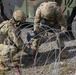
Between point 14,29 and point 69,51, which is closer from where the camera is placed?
point 14,29

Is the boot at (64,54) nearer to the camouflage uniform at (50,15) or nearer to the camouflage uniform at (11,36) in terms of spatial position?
the camouflage uniform at (50,15)

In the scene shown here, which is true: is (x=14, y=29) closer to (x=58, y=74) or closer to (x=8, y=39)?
(x=8, y=39)

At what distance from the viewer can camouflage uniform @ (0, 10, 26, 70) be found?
248 inches

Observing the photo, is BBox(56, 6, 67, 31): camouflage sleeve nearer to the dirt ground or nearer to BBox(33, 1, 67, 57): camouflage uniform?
BBox(33, 1, 67, 57): camouflage uniform

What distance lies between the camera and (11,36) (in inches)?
253

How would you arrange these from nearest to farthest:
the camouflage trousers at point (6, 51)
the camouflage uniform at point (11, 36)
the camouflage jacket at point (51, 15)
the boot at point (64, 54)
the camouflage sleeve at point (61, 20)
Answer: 1. the camouflage uniform at point (11, 36)
2. the camouflage trousers at point (6, 51)
3. the camouflage jacket at point (51, 15)
4. the camouflage sleeve at point (61, 20)
5. the boot at point (64, 54)

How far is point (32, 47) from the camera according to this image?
7.23m

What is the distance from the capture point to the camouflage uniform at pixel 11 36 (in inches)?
248

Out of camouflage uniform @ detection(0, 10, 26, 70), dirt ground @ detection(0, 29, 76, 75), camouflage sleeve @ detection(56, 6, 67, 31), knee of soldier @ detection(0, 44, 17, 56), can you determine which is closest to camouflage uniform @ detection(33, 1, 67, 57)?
camouflage sleeve @ detection(56, 6, 67, 31)

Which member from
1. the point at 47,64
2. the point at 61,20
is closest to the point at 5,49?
the point at 47,64

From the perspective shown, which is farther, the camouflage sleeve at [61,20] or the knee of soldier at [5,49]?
the camouflage sleeve at [61,20]

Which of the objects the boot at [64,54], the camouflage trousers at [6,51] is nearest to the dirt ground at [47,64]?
the boot at [64,54]

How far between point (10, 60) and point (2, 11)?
3602 mm

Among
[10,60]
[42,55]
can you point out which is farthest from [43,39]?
[10,60]
